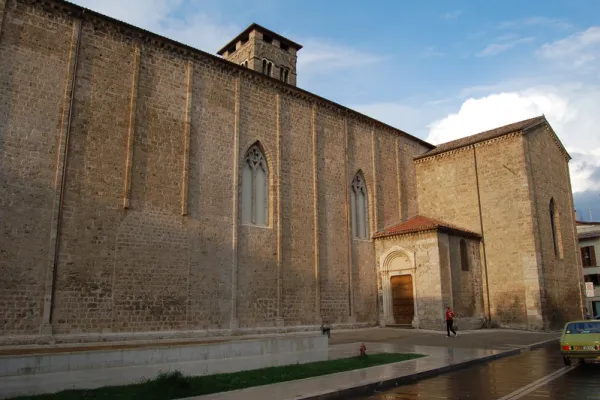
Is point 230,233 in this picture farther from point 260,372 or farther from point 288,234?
point 260,372

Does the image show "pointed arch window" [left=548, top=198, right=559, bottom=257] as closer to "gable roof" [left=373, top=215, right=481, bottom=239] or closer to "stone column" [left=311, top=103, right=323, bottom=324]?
"gable roof" [left=373, top=215, right=481, bottom=239]

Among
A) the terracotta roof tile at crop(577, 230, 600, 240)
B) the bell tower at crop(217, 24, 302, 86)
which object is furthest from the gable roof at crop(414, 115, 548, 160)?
the terracotta roof tile at crop(577, 230, 600, 240)

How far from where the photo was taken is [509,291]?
75.9 feet

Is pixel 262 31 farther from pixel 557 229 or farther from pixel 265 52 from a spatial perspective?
pixel 557 229

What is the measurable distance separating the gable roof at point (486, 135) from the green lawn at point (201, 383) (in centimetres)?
1760

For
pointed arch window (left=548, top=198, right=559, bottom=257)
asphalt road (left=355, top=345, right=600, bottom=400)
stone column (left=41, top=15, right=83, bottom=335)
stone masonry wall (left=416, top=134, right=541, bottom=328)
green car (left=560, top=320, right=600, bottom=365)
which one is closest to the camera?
asphalt road (left=355, top=345, right=600, bottom=400)

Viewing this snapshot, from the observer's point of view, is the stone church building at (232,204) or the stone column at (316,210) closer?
the stone church building at (232,204)

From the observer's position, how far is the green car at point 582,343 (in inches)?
431

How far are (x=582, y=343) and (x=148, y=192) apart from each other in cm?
1345

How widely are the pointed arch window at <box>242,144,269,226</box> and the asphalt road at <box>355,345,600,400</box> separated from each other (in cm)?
1046

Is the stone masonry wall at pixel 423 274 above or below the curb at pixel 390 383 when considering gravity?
above

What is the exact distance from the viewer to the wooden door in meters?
22.4

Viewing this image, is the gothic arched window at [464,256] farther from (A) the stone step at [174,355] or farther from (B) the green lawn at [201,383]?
(A) the stone step at [174,355]

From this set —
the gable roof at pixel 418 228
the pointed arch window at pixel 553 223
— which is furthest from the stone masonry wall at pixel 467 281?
the pointed arch window at pixel 553 223
